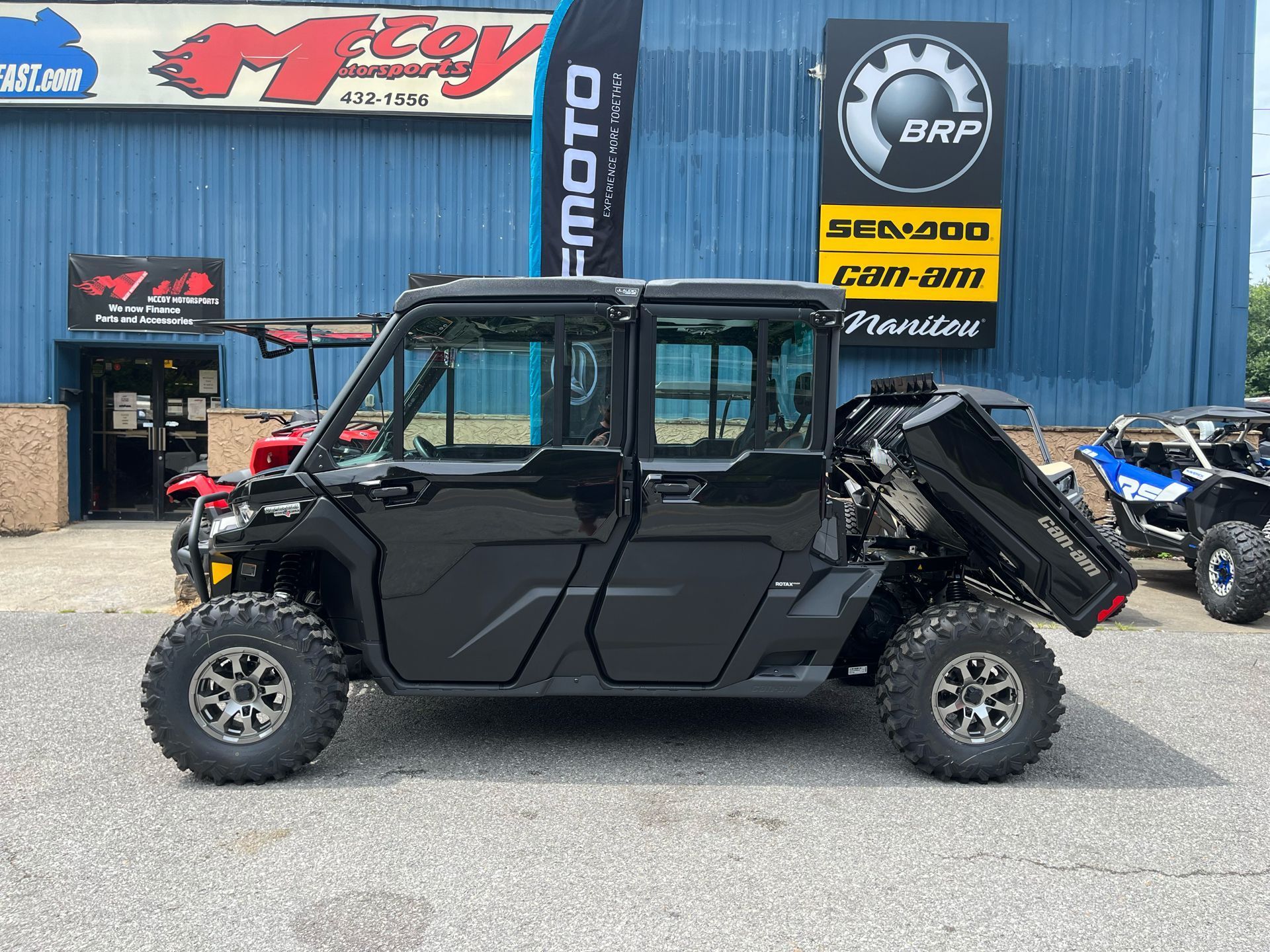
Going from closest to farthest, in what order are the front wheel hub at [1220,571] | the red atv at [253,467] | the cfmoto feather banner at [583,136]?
the red atv at [253,467], the front wheel hub at [1220,571], the cfmoto feather banner at [583,136]

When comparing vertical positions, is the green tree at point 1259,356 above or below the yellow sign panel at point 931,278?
above

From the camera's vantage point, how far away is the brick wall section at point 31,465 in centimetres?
1227

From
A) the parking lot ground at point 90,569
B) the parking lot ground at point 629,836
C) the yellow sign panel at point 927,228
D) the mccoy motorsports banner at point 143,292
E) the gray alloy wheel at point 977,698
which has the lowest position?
the parking lot ground at point 629,836

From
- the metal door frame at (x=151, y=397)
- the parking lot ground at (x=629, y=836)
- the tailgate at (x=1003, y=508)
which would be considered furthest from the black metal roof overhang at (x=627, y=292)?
the metal door frame at (x=151, y=397)

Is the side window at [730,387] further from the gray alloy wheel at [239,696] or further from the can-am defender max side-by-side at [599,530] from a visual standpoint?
the gray alloy wheel at [239,696]

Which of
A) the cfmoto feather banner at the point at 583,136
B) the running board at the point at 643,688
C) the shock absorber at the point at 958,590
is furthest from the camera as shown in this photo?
the cfmoto feather banner at the point at 583,136

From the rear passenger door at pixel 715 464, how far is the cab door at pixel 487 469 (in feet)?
0.62

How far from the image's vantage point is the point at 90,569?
31.9ft

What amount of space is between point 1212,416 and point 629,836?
321 inches

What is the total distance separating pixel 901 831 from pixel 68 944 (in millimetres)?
2883

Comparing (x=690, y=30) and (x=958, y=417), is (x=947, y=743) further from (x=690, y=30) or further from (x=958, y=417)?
(x=690, y=30)

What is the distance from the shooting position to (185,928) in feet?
9.86

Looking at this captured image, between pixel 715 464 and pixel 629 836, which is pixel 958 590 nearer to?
pixel 715 464

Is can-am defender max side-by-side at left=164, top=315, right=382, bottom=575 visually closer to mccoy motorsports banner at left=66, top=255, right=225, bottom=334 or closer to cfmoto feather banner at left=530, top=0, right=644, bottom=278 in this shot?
cfmoto feather banner at left=530, top=0, right=644, bottom=278
